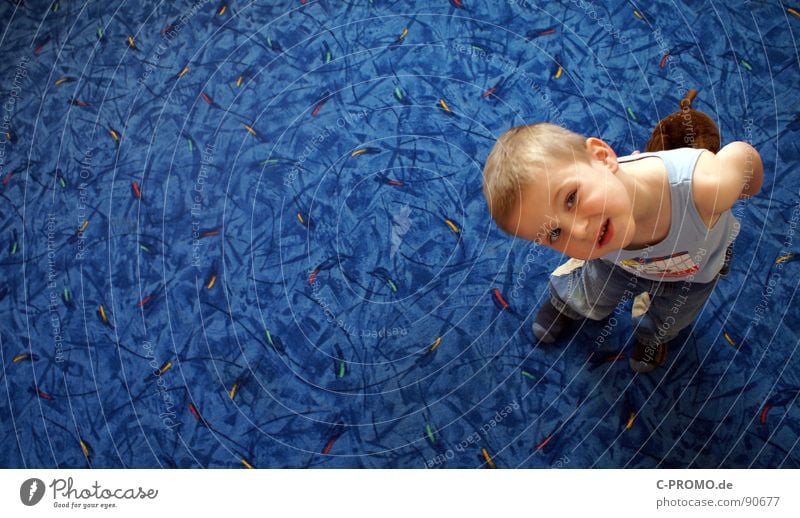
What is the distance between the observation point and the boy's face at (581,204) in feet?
1.77

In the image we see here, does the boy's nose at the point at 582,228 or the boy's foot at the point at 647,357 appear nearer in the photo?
the boy's nose at the point at 582,228

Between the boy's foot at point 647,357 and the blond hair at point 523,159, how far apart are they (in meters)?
0.29

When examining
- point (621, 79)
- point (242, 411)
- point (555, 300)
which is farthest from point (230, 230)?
point (621, 79)

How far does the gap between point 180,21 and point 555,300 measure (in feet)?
1.86

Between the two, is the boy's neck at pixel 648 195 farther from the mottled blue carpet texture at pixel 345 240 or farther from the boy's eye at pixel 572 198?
the mottled blue carpet texture at pixel 345 240

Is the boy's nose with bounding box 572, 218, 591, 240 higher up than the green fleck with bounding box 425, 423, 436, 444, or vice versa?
the boy's nose with bounding box 572, 218, 591, 240

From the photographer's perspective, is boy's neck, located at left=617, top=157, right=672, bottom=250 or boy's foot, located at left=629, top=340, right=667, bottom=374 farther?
boy's foot, located at left=629, top=340, right=667, bottom=374

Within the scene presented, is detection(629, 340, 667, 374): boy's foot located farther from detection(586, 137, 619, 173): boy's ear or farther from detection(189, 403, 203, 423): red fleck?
detection(189, 403, 203, 423): red fleck

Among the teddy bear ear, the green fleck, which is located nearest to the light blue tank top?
the teddy bear ear

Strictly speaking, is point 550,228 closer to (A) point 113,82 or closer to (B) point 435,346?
(B) point 435,346

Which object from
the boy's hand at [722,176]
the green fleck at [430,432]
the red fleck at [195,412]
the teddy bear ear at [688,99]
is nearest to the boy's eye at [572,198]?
the boy's hand at [722,176]

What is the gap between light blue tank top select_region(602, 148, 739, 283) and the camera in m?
0.59
